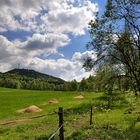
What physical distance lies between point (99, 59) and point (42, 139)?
28606 mm

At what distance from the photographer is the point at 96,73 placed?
4988cm

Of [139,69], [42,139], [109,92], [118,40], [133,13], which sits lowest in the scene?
[42,139]

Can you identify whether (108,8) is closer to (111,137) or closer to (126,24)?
(126,24)

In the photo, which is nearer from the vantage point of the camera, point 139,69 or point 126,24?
point 139,69

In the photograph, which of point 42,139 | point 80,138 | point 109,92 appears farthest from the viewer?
point 109,92

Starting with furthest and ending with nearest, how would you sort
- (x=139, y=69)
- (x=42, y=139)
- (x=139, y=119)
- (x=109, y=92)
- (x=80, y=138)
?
(x=139, y=69) < (x=109, y=92) < (x=139, y=119) < (x=42, y=139) < (x=80, y=138)

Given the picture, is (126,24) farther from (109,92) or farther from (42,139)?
(42,139)

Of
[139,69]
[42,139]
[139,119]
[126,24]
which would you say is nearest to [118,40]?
[126,24]

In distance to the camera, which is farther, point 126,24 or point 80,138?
point 126,24

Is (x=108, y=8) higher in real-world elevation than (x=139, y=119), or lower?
higher

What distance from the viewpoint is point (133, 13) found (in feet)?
146

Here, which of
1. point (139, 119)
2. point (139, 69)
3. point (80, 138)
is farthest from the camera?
point (139, 69)

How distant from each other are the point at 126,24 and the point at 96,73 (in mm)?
8327

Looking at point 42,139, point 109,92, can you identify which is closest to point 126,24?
point 109,92
